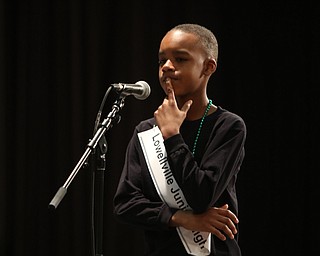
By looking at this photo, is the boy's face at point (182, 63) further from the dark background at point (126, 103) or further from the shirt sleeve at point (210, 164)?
the dark background at point (126, 103)

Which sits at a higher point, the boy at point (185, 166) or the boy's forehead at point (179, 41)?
the boy's forehead at point (179, 41)

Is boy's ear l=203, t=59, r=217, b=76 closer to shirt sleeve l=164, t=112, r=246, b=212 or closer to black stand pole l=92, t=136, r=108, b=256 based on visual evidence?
shirt sleeve l=164, t=112, r=246, b=212

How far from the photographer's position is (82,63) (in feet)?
10.3

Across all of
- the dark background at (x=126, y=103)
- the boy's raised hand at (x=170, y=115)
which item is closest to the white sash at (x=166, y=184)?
the boy's raised hand at (x=170, y=115)

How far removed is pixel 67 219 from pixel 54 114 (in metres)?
0.62

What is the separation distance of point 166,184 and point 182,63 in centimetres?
37

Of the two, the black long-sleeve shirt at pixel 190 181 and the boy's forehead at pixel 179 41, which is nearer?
the black long-sleeve shirt at pixel 190 181

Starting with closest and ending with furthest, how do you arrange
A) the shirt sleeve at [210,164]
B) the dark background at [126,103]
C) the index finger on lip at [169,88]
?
the shirt sleeve at [210,164]
the index finger on lip at [169,88]
the dark background at [126,103]

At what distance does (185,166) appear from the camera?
1.47 m

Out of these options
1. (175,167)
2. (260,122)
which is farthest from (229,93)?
(175,167)

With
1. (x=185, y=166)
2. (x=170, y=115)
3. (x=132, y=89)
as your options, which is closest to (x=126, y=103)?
(x=132, y=89)

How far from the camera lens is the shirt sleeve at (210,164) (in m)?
1.47

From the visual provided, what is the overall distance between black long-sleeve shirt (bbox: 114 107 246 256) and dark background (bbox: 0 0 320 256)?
146 centimetres

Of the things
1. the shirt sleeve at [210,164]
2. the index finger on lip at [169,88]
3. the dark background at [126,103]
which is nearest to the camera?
the shirt sleeve at [210,164]
